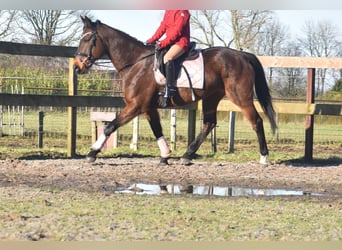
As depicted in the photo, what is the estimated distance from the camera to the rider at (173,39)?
7.96 meters

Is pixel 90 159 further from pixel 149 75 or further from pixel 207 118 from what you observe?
pixel 207 118

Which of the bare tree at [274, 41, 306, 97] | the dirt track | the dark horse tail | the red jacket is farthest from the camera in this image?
the bare tree at [274, 41, 306, 97]

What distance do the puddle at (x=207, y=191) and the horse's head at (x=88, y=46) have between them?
2.50 m

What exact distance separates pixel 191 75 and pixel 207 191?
7.26ft

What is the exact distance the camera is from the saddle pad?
321 inches

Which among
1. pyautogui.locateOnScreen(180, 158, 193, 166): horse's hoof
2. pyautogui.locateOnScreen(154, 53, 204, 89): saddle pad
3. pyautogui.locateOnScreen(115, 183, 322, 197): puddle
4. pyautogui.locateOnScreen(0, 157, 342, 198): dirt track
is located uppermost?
pyautogui.locateOnScreen(154, 53, 204, 89): saddle pad

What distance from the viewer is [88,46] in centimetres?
849

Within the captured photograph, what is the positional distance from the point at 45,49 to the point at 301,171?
4537mm

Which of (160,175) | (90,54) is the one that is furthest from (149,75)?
(160,175)

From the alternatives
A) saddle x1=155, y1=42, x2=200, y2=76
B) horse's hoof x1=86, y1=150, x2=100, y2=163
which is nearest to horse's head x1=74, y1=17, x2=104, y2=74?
saddle x1=155, y1=42, x2=200, y2=76

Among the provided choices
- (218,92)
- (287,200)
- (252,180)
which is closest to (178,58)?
(218,92)

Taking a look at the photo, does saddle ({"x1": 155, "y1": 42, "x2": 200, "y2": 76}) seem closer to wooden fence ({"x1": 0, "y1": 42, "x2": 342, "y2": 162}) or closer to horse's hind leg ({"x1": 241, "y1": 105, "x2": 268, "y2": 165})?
horse's hind leg ({"x1": 241, "y1": 105, "x2": 268, "y2": 165})

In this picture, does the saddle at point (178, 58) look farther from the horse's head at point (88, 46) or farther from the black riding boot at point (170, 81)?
the horse's head at point (88, 46)

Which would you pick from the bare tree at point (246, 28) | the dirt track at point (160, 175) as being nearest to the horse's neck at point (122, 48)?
the dirt track at point (160, 175)
